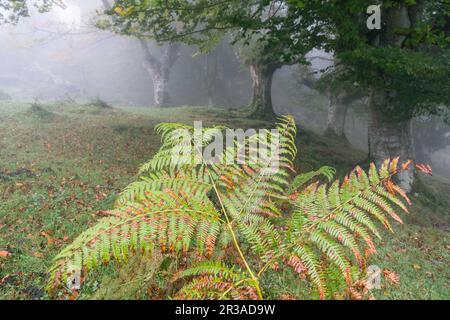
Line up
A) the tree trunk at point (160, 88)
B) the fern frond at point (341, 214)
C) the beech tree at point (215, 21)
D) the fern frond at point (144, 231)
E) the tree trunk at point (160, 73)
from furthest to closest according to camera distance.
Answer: the tree trunk at point (160, 88) < the tree trunk at point (160, 73) < the beech tree at point (215, 21) < the fern frond at point (341, 214) < the fern frond at point (144, 231)

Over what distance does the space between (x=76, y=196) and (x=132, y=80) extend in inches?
1506

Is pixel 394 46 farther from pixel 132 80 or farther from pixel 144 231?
pixel 132 80

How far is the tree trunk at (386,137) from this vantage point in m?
9.31

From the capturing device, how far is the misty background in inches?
1340

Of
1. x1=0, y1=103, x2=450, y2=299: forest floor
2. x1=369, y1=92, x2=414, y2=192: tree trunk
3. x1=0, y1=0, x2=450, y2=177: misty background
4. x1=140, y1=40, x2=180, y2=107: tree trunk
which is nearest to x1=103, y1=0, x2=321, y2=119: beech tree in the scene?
x1=369, y1=92, x2=414, y2=192: tree trunk

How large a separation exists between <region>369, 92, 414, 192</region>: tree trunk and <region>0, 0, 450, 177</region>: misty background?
61.3 ft

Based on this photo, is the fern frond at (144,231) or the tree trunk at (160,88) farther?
the tree trunk at (160,88)

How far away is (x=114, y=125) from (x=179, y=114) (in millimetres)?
5190

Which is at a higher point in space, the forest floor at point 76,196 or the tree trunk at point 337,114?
the tree trunk at point 337,114

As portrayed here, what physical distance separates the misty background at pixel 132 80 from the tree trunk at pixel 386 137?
1870cm

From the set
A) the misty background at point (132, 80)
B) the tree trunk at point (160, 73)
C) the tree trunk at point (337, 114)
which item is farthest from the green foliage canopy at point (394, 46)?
the tree trunk at point (160, 73)

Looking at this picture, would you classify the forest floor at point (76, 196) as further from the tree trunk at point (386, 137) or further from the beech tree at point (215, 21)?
the beech tree at point (215, 21)

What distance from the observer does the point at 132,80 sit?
41281 mm
